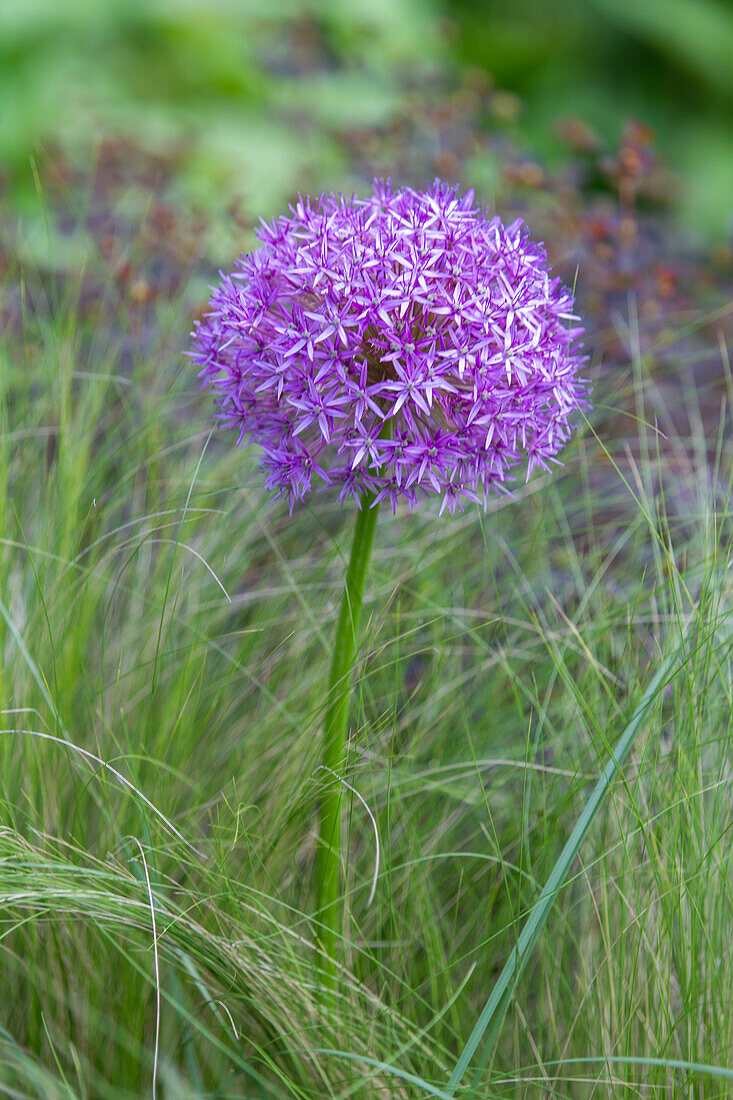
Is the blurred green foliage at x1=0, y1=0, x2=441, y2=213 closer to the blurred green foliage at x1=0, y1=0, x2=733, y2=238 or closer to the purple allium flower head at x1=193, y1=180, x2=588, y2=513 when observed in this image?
the blurred green foliage at x1=0, y1=0, x2=733, y2=238

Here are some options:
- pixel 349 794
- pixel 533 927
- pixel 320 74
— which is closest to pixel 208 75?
pixel 320 74

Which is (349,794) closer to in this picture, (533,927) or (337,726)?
(337,726)

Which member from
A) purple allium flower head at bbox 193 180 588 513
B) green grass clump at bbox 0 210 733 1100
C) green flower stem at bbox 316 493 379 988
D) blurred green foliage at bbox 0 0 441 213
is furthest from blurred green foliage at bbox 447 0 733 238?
green flower stem at bbox 316 493 379 988

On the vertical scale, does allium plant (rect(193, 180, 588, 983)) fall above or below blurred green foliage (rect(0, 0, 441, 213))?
below

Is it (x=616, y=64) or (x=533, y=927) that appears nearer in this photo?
(x=533, y=927)

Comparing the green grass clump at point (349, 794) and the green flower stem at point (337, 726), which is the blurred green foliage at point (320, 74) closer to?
the green grass clump at point (349, 794)

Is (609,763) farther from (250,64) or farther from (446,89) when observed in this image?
(250,64)
